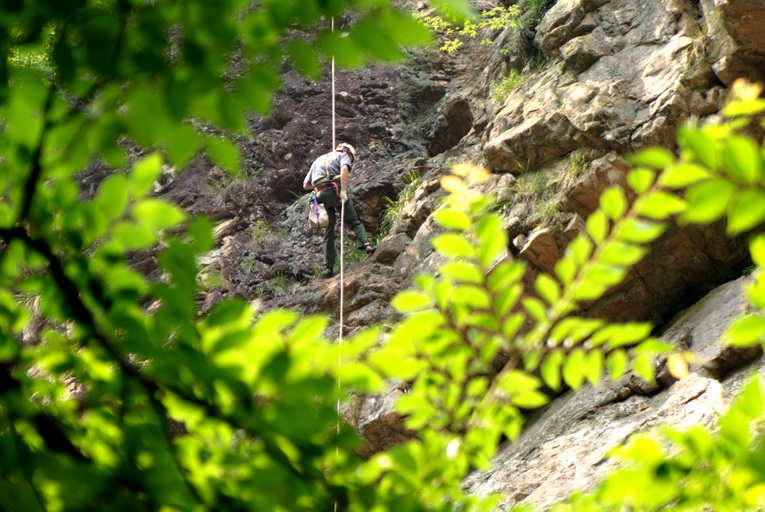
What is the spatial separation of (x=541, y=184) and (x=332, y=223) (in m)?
3.08

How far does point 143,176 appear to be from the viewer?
75cm

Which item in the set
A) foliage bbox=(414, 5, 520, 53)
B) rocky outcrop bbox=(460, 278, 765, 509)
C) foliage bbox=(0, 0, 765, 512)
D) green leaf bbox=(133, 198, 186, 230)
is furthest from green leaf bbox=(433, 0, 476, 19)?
foliage bbox=(414, 5, 520, 53)

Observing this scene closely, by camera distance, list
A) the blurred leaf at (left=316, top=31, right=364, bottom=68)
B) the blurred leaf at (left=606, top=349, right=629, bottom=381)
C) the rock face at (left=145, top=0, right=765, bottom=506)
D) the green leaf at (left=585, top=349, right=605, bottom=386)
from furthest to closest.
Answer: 1. the rock face at (left=145, top=0, right=765, bottom=506)
2. the blurred leaf at (left=606, top=349, right=629, bottom=381)
3. the green leaf at (left=585, top=349, right=605, bottom=386)
4. the blurred leaf at (left=316, top=31, right=364, bottom=68)

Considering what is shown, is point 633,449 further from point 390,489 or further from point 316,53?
point 316,53

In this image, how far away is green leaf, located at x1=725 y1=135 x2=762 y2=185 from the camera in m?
0.68

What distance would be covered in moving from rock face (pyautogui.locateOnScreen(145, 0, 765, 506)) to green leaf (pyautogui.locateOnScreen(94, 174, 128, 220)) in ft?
11.5

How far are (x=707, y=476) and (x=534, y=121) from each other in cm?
586

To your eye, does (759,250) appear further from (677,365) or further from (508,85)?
(508,85)

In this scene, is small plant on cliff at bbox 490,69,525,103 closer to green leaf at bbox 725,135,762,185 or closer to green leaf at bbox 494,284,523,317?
green leaf at bbox 494,284,523,317

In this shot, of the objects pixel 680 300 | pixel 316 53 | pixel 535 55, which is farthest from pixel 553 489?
pixel 535 55

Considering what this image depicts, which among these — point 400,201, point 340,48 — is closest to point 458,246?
point 340,48

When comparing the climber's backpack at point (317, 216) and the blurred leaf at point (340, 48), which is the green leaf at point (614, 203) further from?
the climber's backpack at point (317, 216)

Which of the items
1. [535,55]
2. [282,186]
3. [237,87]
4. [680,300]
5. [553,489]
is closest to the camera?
[237,87]

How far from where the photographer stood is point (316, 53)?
2.67ft
